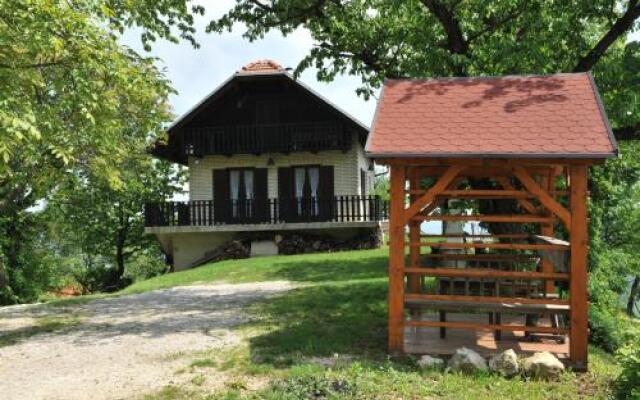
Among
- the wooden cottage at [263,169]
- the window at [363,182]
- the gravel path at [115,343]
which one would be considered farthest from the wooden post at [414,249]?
A: the window at [363,182]

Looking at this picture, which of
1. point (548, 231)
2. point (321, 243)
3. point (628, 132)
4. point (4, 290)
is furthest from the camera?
point (4, 290)

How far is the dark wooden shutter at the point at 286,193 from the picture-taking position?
1048 inches

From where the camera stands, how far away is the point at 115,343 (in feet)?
31.8

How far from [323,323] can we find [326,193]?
A: 54.7ft

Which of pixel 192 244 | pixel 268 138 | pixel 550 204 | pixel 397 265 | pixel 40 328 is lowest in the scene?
pixel 40 328

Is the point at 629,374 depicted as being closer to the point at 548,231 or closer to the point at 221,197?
the point at 548,231

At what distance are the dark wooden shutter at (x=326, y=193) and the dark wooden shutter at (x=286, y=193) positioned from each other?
1.30 meters

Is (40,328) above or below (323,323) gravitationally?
below

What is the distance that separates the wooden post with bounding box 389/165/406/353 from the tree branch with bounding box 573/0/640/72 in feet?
21.5

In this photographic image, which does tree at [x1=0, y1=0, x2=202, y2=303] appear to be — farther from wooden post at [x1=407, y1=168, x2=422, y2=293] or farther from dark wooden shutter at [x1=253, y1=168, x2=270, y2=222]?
dark wooden shutter at [x1=253, y1=168, x2=270, y2=222]

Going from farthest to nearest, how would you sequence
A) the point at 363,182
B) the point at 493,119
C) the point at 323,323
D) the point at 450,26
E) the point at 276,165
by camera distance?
the point at 363,182
the point at 276,165
the point at 450,26
the point at 323,323
the point at 493,119

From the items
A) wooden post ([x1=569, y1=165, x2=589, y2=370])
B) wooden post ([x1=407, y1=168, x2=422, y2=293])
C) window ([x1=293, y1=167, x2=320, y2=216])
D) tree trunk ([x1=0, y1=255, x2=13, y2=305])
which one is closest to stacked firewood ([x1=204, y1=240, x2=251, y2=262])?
window ([x1=293, y1=167, x2=320, y2=216])

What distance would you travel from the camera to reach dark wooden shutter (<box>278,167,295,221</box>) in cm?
2662

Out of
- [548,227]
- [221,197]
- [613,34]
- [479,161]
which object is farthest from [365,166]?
[479,161]
